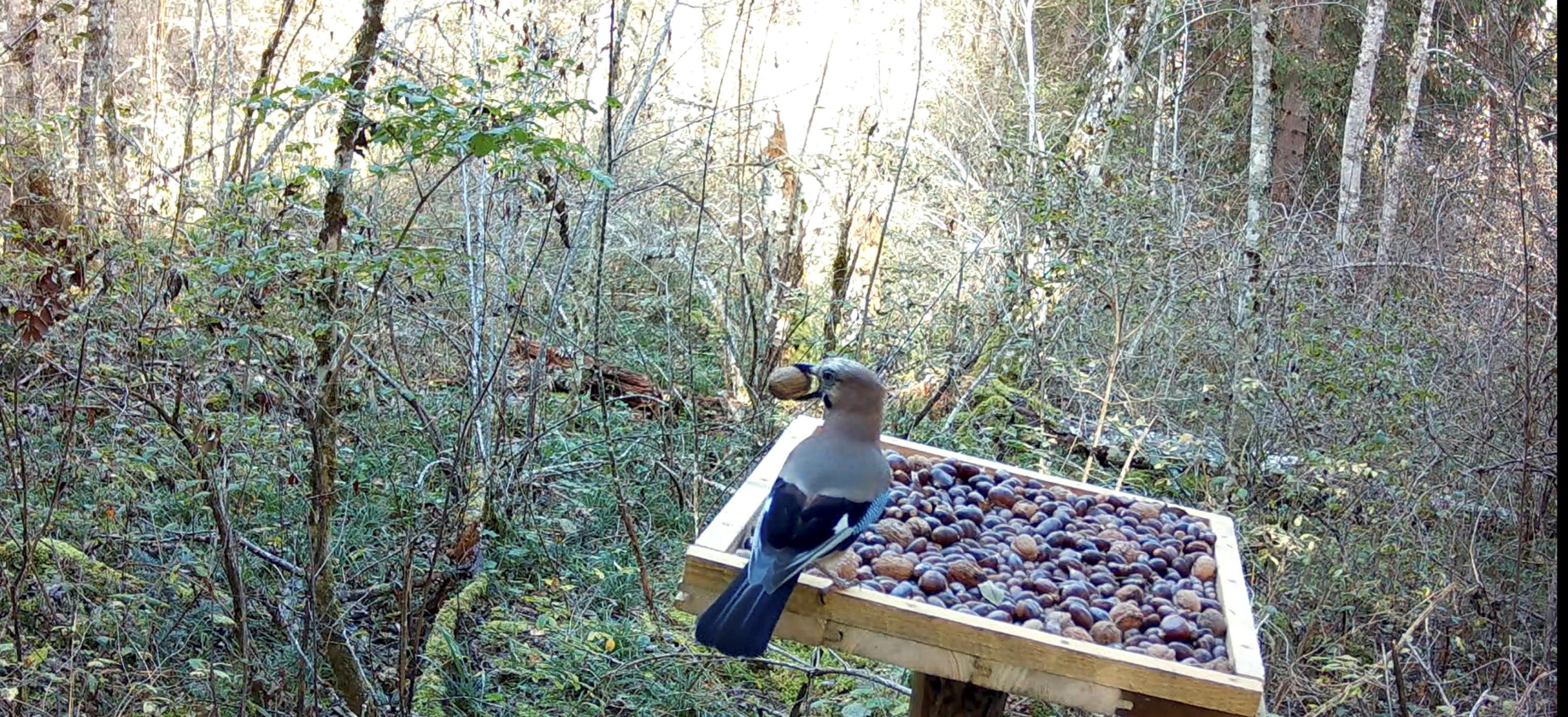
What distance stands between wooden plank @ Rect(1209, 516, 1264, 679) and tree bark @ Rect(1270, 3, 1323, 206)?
10.5 metres

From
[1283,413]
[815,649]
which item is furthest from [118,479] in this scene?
[1283,413]

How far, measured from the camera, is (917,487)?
3703mm

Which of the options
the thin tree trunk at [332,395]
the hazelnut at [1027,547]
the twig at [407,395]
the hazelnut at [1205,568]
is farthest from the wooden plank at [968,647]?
the thin tree trunk at [332,395]

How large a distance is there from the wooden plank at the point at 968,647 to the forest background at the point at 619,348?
108 cm

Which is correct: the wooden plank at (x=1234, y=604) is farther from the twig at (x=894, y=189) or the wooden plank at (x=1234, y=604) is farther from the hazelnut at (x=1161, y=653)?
the twig at (x=894, y=189)

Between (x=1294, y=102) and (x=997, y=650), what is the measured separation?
12.8 m

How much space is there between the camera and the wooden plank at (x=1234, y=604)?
2.67 metres

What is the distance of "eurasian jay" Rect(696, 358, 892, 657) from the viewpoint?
2709 mm

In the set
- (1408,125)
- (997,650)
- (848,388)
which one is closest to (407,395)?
(848,388)

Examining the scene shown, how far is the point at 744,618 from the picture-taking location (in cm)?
270

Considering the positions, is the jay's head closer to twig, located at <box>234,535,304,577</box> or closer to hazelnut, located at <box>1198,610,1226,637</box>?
hazelnut, located at <box>1198,610,1226,637</box>

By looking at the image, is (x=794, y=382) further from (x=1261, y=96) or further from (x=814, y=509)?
(x=1261, y=96)

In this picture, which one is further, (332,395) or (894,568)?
(332,395)

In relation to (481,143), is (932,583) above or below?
below
